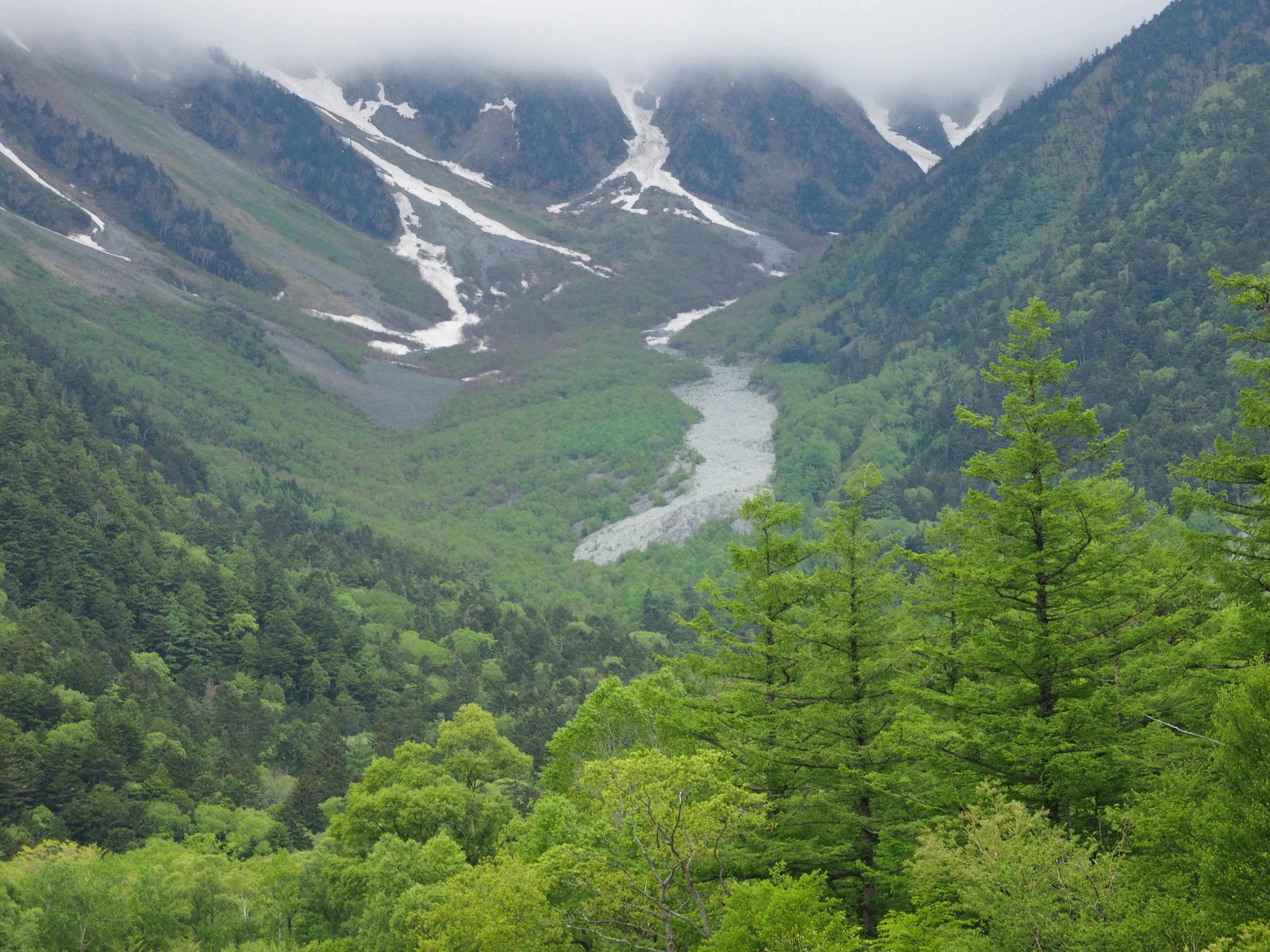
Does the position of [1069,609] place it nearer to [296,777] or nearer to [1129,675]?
[1129,675]

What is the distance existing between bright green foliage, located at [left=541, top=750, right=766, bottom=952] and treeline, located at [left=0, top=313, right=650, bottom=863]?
56.6 m

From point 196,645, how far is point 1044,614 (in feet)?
389

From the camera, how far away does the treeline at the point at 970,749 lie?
69.5ft

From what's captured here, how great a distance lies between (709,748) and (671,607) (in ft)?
482

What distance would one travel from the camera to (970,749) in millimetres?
27609

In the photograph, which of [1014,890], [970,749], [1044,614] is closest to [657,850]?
[970,749]

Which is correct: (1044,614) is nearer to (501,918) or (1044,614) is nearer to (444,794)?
(501,918)

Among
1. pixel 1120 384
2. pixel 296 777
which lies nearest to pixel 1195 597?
pixel 296 777

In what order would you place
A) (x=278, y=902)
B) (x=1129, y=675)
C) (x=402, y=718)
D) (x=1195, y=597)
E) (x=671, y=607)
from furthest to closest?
(x=671, y=607) → (x=402, y=718) → (x=278, y=902) → (x=1195, y=597) → (x=1129, y=675)

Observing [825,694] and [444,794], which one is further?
[444,794]

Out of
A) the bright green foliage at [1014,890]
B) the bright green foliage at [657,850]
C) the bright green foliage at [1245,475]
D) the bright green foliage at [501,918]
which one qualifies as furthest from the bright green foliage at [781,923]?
the bright green foliage at [1245,475]

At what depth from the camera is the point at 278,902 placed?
189ft

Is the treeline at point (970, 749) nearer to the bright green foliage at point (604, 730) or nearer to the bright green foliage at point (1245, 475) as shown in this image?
the bright green foliage at point (1245, 475)

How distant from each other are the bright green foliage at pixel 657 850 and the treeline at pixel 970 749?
11cm
